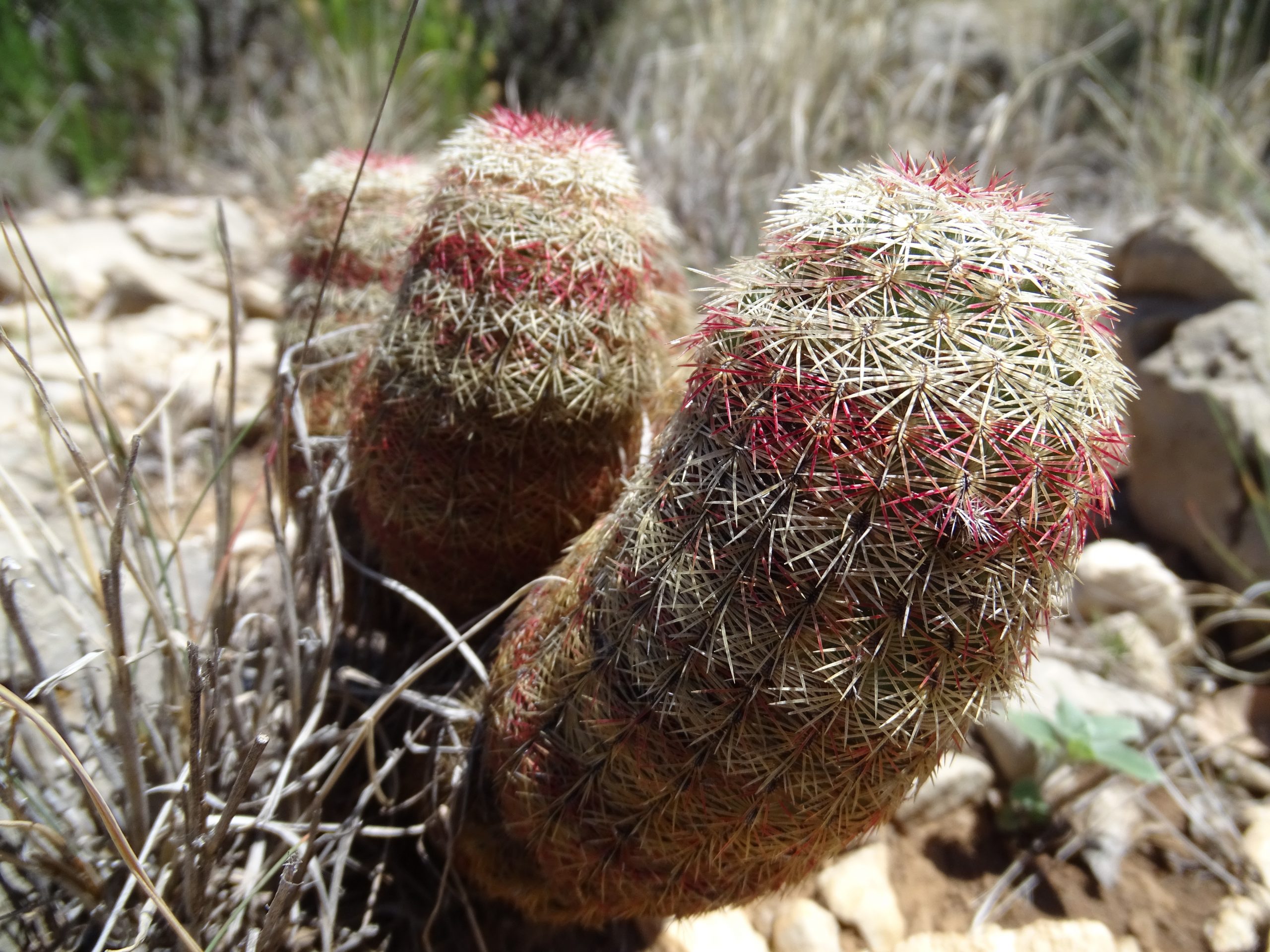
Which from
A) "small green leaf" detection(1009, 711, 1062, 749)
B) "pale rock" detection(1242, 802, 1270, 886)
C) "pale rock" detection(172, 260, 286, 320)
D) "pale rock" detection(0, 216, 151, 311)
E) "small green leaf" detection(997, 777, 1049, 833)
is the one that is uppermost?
"pale rock" detection(0, 216, 151, 311)

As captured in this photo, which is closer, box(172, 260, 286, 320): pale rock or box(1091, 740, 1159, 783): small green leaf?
box(1091, 740, 1159, 783): small green leaf

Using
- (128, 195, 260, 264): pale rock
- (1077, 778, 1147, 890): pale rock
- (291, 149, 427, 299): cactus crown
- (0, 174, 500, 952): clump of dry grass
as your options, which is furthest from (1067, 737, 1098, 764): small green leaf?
(128, 195, 260, 264): pale rock

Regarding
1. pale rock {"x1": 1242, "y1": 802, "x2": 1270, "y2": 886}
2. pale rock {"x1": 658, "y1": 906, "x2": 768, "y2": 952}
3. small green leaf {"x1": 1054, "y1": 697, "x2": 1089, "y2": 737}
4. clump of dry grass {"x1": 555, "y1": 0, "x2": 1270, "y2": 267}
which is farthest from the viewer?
clump of dry grass {"x1": 555, "y1": 0, "x2": 1270, "y2": 267}

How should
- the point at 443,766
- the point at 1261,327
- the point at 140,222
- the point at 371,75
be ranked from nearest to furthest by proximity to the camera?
the point at 443,766 → the point at 1261,327 → the point at 140,222 → the point at 371,75

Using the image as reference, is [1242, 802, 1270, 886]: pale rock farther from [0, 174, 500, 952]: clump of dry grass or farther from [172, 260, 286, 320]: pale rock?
[172, 260, 286, 320]: pale rock

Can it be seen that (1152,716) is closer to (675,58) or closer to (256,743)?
(256,743)

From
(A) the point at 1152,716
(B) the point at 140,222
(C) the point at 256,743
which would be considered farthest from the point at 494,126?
(B) the point at 140,222
